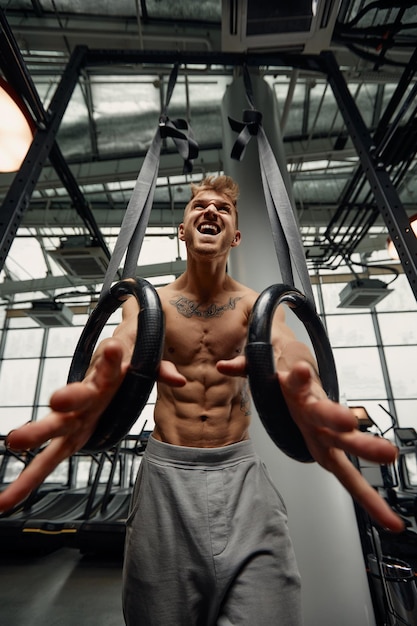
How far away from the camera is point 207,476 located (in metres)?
1.15

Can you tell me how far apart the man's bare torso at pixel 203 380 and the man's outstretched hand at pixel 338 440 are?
0.52 metres

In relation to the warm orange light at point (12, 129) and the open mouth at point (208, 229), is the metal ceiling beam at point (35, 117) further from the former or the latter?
the open mouth at point (208, 229)

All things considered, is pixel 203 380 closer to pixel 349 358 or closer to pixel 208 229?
pixel 208 229

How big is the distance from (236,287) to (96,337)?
550mm

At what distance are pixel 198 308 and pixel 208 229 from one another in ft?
0.84

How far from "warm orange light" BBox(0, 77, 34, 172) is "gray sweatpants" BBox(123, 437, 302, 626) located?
146cm

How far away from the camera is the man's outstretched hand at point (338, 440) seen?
0.53 metres

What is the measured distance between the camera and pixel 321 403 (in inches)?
23.5

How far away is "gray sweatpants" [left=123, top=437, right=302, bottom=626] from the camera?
102 cm

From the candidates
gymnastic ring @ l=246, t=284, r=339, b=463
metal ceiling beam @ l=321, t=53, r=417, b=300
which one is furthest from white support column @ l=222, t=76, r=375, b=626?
gymnastic ring @ l=246, t=284, r=339, b=463

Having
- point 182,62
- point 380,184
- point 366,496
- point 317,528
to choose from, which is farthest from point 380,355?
point 366,496

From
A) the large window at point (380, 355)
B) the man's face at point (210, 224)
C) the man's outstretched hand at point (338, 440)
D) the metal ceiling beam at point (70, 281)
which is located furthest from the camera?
the large window at point (380, 355)

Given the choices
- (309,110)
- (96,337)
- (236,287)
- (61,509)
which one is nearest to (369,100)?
(309,110)

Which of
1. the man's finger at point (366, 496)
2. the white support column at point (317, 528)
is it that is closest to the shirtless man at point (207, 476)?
the man's finger at point (366, 496)
